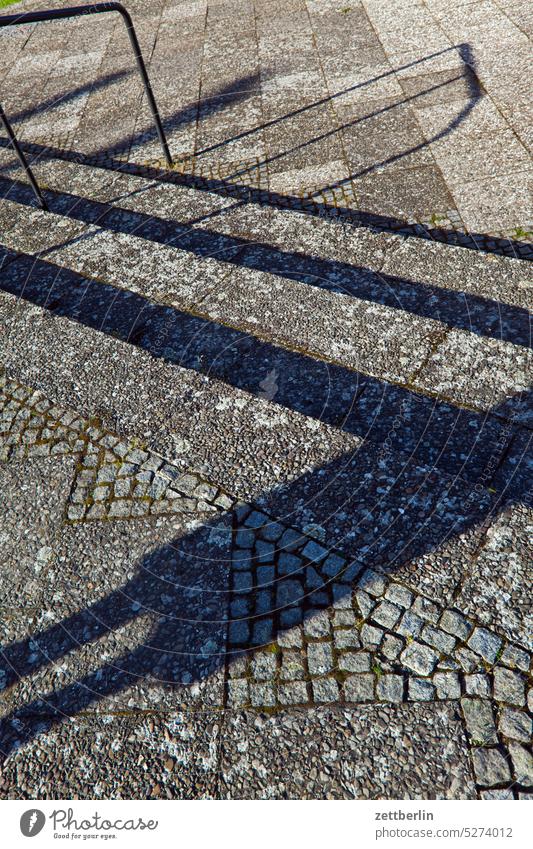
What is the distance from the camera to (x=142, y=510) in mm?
2975

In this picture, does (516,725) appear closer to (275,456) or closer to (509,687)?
(509,687)

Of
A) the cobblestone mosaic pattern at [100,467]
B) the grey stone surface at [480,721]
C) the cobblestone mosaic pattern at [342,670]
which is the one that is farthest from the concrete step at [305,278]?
the grey stone surface at [480,721]

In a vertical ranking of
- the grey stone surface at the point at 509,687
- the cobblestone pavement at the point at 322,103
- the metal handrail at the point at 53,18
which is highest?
the metal handrail at the point at 53,18

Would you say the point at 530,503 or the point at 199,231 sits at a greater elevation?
the point at 199,231

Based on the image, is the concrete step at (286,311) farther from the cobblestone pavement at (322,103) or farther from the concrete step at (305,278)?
the cobblestone pavement at (322,103)

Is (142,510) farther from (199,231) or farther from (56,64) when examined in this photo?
(56,64)

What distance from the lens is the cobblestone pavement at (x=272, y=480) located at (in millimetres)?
2201

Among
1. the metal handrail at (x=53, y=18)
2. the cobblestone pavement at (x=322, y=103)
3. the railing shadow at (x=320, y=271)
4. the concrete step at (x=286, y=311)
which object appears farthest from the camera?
the cobblestone pavement at (x=322, y=103)

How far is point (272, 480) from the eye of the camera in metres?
2.92

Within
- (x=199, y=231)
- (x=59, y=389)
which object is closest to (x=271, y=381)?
(x=59, y=389)

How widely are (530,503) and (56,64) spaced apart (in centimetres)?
933

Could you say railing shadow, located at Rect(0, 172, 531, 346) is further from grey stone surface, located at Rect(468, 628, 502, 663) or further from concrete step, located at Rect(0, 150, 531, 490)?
grey stone surface, located at Rect(468, 628, 502, 663)

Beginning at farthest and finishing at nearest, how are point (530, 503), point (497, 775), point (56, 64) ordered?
point (56, 64) < point (530, 503) < point (497, 775)

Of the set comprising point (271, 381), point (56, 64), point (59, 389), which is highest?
point (56, 64)
